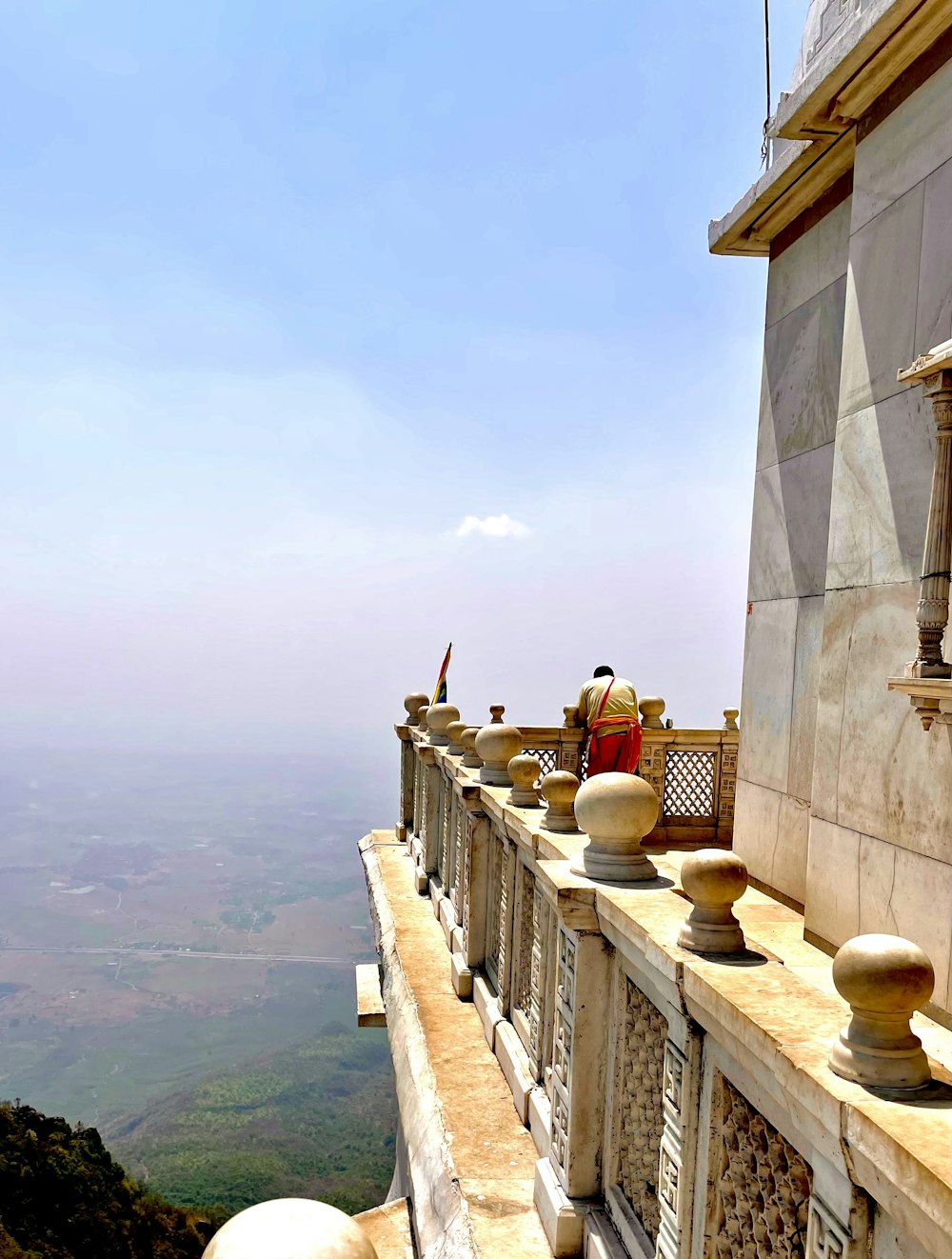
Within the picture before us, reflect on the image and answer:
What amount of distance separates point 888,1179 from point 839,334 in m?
6.80

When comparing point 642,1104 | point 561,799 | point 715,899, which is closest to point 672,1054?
point 715,899

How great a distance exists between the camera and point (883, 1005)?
2799 millimetres

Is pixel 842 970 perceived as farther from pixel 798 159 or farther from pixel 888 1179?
pixel 798 159

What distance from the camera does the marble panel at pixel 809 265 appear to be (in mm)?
7645

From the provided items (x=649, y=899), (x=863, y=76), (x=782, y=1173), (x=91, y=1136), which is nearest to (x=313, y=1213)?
(x=782, y=1173)

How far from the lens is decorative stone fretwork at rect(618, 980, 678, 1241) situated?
475 centimetres

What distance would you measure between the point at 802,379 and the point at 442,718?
649cm

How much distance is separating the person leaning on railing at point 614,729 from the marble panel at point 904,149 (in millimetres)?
6666

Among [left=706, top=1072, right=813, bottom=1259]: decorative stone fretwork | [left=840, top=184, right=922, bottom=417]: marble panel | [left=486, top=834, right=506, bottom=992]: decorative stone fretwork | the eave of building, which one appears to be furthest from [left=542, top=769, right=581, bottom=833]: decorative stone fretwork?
the eave of building

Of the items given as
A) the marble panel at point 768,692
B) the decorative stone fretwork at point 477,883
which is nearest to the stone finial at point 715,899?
the marble panel at point 768,692

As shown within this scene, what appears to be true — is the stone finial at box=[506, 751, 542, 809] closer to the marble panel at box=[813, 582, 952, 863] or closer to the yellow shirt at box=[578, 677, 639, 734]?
the marble panel at box=[813, 582, 952, 863]

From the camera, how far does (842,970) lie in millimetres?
2842

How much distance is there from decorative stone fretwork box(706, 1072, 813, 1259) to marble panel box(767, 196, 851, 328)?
6509 mm

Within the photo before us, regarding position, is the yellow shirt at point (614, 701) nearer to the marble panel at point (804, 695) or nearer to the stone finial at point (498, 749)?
the stone finial at point (498, 749)
